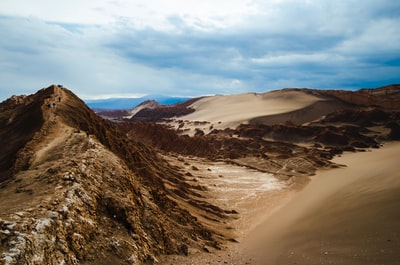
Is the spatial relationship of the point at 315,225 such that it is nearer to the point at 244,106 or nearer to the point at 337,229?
the point at 337,229

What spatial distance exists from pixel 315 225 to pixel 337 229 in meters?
1.28

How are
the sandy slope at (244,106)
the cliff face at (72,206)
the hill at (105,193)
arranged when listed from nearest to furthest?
1. the cliff face at (72,206)
2. the hill at (105,193)
3. the sandy slope at (244,106)

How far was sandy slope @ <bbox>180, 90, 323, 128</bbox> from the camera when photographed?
3035 inches

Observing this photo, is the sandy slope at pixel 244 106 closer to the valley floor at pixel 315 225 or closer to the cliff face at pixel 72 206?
the valley floor at pixel 315 225

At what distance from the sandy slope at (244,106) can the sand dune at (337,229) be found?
49.0m

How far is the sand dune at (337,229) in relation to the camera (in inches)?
427

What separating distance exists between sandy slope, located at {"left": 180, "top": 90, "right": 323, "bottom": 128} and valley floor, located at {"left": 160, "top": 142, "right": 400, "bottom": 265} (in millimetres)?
46450

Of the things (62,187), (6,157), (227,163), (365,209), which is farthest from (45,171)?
(227,163)

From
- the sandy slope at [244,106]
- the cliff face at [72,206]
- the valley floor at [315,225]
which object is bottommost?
the valley floor at [315,225]

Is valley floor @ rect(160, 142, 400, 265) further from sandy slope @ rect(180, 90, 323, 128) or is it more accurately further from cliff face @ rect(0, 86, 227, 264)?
sandy slope @ rect(180, 90, 323, 128)

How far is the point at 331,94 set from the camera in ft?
262

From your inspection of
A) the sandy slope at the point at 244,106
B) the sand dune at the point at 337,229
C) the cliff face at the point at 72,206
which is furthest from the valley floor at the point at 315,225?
the sandy slope at the point at 244,106

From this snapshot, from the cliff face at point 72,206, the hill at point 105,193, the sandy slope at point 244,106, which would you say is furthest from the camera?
the sandy slope at point 244,106

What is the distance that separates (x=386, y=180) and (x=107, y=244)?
1642cm
